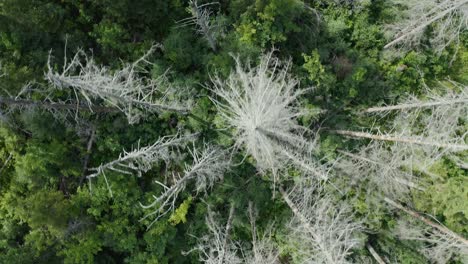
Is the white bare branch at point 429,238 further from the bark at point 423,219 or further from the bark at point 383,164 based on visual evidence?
the bark at point 383,164

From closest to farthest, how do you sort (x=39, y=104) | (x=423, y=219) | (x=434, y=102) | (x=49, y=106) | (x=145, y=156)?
1. (x=39, y=104)
2. (x=49, y=106)
3. (x=145, y=156)
4. (x=434, y=102)
5. (x=423, y=219)

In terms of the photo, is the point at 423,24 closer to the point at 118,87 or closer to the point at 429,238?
the point at 429,238

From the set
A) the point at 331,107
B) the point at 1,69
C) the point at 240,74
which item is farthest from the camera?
the point at 331,107

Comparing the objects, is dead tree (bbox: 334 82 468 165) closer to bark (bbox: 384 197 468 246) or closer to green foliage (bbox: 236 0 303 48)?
bark (bbox: 384 197 468 246)

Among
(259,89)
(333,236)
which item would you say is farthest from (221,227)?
(259,89)

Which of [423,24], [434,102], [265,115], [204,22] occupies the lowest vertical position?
[265,115]

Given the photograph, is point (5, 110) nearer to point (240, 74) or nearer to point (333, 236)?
point (240, 74)

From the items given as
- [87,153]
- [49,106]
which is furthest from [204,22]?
[87,153]
